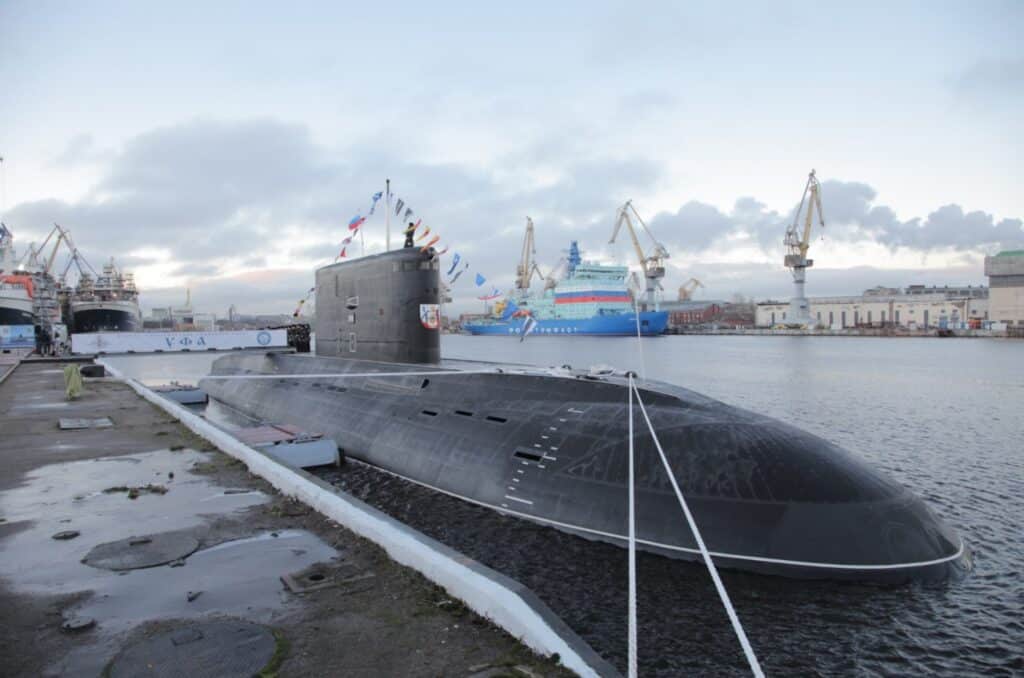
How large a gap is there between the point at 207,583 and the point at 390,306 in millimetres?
10699

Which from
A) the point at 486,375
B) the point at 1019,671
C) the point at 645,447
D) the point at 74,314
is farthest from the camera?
the point at 74,314

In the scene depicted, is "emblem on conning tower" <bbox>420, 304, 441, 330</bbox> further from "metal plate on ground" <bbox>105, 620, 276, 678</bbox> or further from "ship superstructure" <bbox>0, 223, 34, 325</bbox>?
"ship superstructure" <bbox>0, 223, 34, 325</bbox>

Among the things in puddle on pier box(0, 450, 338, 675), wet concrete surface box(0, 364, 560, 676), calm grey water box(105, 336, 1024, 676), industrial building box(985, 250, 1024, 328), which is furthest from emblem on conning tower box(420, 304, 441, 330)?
industrial building box(985, 250, 1024, 328)

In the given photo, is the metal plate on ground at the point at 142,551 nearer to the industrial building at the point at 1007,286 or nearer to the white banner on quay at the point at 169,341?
the white banner on quay at the point at 169,341

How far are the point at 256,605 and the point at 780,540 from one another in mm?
5729

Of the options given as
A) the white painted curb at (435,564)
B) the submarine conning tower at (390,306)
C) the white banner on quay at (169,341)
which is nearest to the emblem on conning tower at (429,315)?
the submarine conning tower at (390,306)

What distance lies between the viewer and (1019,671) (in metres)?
6.48

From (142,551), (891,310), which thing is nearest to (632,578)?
(142,551)

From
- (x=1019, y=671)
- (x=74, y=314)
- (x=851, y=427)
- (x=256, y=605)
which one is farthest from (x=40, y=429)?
(x=74, y=314)

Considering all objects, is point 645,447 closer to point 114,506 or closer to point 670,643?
point 670,643

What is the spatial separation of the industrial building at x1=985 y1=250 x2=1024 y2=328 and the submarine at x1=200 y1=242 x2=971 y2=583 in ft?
365

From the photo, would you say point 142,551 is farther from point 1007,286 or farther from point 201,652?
point 1007,286

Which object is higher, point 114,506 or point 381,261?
point 381,261

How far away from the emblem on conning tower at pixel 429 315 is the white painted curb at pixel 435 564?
651cm
